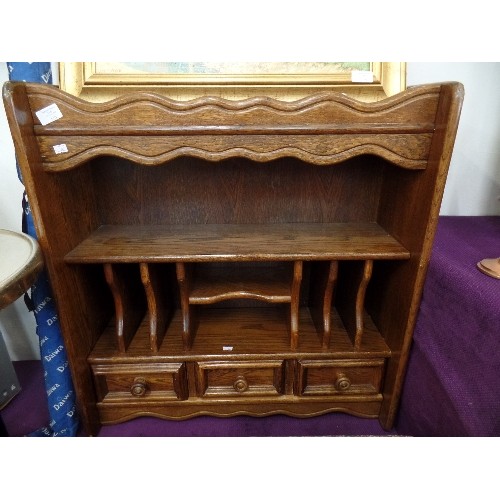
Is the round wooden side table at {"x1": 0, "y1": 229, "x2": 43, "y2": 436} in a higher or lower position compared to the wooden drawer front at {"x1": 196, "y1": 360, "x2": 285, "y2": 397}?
higher

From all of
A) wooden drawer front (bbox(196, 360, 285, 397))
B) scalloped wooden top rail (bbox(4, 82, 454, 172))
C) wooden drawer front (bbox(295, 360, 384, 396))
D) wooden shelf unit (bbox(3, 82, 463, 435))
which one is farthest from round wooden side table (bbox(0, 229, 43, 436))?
wooden drawer front (bbox(295, 360, 384, 396))

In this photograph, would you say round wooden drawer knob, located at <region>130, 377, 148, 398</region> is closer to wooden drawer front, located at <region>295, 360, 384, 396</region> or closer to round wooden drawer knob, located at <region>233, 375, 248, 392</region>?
round wooden drawer knob, located at <region>233, 375, 248, 392</region>

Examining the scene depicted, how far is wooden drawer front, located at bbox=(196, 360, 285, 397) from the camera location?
3.76 ft

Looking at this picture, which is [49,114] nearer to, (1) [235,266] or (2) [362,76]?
(1) [235,266]

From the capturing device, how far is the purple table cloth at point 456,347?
0.76m

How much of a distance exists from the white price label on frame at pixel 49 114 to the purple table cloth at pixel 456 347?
1051 millimetres

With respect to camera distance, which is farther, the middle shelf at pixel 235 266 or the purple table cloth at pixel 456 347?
the middle shelf at pixel 235 266

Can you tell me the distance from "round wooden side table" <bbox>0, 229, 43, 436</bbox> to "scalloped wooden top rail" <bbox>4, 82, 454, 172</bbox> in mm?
207

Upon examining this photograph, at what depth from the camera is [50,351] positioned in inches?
41.5

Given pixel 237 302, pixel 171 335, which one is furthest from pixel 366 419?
pixel 171 335

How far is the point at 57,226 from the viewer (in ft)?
3.10

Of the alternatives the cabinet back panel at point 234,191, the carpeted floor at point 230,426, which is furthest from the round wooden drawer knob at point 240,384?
the cabinet back panel at point 234,191

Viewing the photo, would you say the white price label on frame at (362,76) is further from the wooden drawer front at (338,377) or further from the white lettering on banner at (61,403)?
the white lettering on banner at (61,403)

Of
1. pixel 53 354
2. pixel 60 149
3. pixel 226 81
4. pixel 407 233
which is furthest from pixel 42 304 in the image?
pixel 407 233
